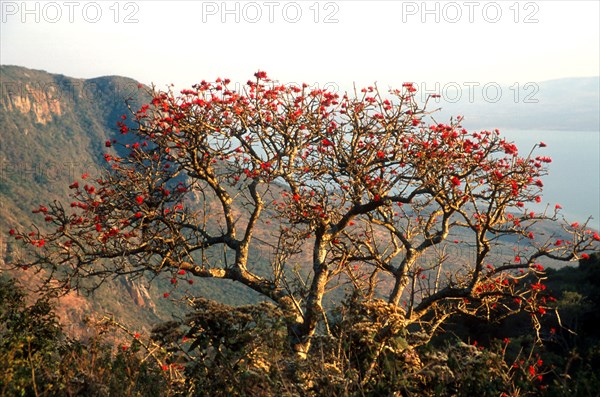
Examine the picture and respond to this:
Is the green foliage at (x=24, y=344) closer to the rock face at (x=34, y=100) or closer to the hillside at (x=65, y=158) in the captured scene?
the hillside at (x=65, y=158)

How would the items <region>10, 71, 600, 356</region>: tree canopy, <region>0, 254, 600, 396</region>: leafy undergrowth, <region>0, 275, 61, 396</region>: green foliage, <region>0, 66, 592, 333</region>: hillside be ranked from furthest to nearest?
1. <region>0, 66, 592, 333</region>: hillside
2. <region>10, 71, 600, 356</region>: tree canopy
3. <region>0, 275, 61, 396</region>: green foliage
4. <region>0, 254, 600, 396</region>: leafy undergrowth

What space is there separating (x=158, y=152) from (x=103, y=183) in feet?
5.28

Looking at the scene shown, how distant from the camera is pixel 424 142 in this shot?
1109 centimetres

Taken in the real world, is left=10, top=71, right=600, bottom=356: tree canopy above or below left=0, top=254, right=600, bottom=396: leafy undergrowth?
above

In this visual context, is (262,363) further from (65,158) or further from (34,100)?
(34,100)

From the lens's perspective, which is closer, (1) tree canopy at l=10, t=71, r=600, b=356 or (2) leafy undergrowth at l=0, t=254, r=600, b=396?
(2) leafy undergrowth at l=0, t=254, r=600, b=396

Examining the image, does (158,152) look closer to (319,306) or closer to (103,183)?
(103,183)

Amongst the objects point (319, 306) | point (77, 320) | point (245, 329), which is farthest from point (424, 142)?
point (77, 320)

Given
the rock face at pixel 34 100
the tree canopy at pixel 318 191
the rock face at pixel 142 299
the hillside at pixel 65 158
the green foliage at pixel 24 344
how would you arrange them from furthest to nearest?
the rock face at pixel 34 100 < the rock face at pixel 142 299 < the hillside at pixel 65 158 < the tree canopy at pixel 318 191 < the green foliage at pixel 24 344

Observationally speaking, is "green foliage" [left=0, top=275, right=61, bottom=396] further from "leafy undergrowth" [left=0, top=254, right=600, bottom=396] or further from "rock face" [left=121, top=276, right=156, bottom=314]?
"rock face" [left=121, top=276, right=156, bottom=314]

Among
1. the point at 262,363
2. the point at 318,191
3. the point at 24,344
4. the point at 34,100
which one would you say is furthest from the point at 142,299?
the point at 262,363

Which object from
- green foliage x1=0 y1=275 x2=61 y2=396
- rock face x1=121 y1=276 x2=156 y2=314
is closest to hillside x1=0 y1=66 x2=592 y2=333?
A: rock face x1=121 y1=276 x2=156 y2=314

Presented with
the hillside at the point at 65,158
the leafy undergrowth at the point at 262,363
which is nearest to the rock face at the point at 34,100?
the hillside at the point at 65,158

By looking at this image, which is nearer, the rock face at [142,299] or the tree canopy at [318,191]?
the tree canopy at [318,191]
